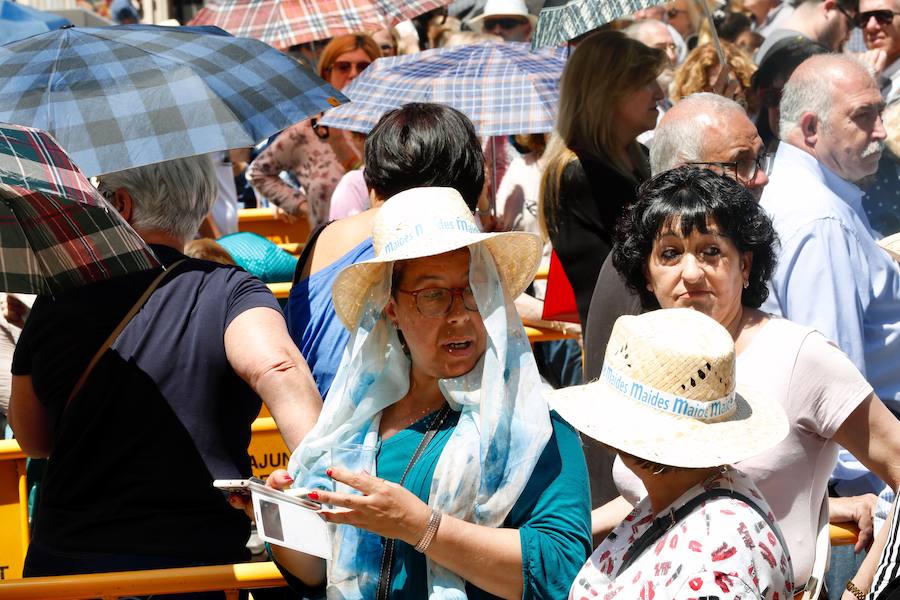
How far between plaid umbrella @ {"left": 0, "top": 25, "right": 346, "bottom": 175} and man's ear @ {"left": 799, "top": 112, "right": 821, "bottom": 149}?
1.68m

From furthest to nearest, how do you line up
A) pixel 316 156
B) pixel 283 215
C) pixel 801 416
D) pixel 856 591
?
pixel 283 215
pixel 316 156
pixel 801 416
pixel 856 591

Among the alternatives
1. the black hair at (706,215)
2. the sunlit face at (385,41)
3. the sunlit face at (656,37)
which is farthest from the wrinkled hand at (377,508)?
the sunlit face at (385,41)

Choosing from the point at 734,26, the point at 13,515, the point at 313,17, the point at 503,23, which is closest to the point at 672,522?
the point at 13,515

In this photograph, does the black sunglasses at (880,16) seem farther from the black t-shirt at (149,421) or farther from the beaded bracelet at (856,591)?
the black t-shirt at (149,421)

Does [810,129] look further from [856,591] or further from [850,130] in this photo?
[856,591]

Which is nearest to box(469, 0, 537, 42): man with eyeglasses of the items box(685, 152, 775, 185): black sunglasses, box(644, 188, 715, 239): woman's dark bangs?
box(685, 152, 775, 185): black sunglasses

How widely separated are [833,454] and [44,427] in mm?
2094

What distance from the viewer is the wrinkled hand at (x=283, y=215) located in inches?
302

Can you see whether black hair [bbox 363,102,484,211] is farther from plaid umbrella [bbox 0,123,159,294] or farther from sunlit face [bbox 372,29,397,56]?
sunlit face [bbox 372,29,397,56]

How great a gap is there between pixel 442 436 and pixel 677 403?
0.57 metres

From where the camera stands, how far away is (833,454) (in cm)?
303

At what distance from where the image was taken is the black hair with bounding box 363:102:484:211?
3.50 metres

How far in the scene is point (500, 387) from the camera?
2570 mm

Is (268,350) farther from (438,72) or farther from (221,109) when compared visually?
(438,72)
